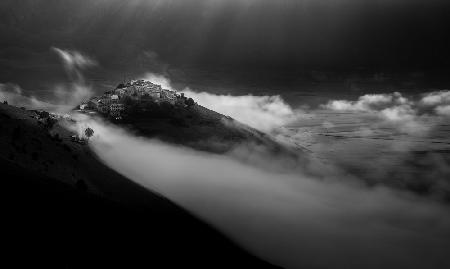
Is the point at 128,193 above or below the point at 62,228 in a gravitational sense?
above

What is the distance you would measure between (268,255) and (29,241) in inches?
5415

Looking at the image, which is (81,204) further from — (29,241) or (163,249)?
(29,241)

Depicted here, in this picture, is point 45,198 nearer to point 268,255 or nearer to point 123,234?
point 123,234

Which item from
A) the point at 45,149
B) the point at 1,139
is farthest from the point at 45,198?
the point at 45,149

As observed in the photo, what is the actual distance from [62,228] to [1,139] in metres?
57.4

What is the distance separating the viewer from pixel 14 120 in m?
115

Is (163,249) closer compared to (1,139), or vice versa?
(163,249)

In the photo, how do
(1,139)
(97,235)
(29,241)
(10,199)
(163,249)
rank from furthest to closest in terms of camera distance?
1. (1,139)
2. (163,249)
3. (97,235)
4. (10,199)
5. (29,241)

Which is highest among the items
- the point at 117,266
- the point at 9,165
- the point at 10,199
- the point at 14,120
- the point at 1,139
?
the point at 14,120

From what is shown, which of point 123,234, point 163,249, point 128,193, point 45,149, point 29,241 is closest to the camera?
point 29,241

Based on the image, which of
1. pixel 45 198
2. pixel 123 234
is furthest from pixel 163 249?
pixel 45 198

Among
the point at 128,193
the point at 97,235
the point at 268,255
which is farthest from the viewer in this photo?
the point at 268,255

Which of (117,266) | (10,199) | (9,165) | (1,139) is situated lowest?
(117,266)

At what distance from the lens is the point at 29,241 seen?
3728cm
